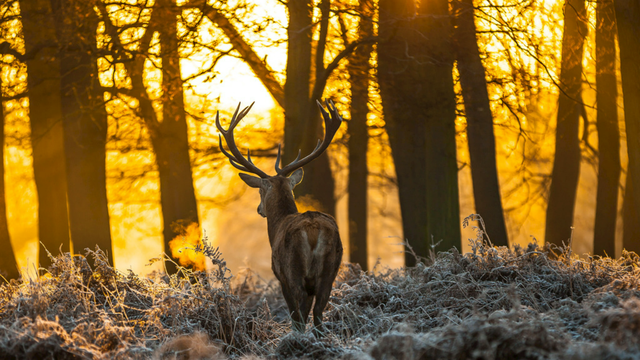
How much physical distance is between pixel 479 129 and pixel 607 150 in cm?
379

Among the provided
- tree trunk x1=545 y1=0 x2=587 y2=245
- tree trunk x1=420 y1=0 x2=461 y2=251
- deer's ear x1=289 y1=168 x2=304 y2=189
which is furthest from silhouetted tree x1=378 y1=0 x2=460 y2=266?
deer's ear x1=289 y1=168 x2=304 y2=189

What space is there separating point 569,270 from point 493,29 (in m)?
5.96

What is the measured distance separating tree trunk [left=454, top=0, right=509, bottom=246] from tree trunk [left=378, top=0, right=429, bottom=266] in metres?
1.00

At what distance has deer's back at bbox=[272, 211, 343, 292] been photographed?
16.3 feet

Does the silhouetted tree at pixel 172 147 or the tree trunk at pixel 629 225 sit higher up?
the silhouetted tree at pixel 172 147

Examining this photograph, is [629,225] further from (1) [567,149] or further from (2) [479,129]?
(2) [479,129]

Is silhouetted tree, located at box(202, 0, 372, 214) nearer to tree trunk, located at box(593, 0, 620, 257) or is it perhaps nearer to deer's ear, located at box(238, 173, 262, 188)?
deer's ear, located at box(238, 173, 262, 188)

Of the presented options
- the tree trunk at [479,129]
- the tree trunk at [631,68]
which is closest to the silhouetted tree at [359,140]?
the tree trunk at [479,129]

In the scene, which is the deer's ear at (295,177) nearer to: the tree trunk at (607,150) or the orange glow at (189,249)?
the orange glow at (189,249)

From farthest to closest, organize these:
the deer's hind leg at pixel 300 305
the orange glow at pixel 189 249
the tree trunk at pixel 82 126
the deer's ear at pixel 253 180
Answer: the tree trunk at pixel 82 126 → the orange glow at pixel 189 249 → the deer's ear at pixel 253 180 → the deer's hind leg at pixel 300 305

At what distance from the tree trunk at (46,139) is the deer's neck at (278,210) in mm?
6074

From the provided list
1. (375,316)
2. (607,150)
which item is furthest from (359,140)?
(375,316)

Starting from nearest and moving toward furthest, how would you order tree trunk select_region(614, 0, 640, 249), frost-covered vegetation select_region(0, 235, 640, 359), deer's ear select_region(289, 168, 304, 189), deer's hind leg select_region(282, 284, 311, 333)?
frost-covered vegetation select_region(0, 235, 640, 359) → deer's hind leg select_region(282, 284, 311, 333) → deer's ear select_region(289, 168, 304, 189) → tree trunk select_region(614, 0, 640, 249)

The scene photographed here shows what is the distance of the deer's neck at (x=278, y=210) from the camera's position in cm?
608
